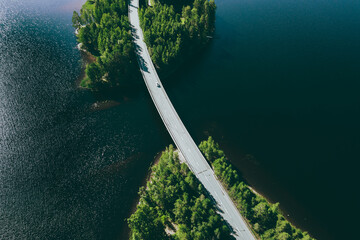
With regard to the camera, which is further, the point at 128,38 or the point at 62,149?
the point at 128,38

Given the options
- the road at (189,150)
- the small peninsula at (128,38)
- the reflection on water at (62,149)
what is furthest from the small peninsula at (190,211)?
the small peninsula at (128,38)

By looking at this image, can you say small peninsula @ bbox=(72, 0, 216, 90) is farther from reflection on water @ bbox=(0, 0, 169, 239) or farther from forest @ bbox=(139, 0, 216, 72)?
reflection on water @ bbox=(0, 0, 169, 239)

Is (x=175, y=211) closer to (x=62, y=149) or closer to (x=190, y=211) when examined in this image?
(x=190, y=211)

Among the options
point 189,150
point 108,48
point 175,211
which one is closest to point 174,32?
point 108,48

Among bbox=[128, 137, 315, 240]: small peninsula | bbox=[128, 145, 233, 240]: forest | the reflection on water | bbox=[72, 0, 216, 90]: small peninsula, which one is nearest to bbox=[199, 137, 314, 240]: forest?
bbox=[128, 137, 315, 240]: small peninsula

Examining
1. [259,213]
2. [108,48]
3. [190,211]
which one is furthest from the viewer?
[108,48]

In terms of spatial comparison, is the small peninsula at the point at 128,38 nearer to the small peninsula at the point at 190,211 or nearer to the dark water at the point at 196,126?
the dark water at the point at 196,126

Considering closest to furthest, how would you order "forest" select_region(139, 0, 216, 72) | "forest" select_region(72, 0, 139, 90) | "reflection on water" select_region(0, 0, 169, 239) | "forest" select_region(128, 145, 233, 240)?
"forest" select_region(128, 145, 233, 240), "reflection on water" select_region(0, 0, 169, 239), "forest" select_region(72, 0, 139, 90), "forest" select_region(139, 0, 216, 72)

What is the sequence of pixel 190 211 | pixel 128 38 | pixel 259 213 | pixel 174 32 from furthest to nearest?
pixel 174 32, pixel 128 38, pixel 190 211, pixel 259 213
